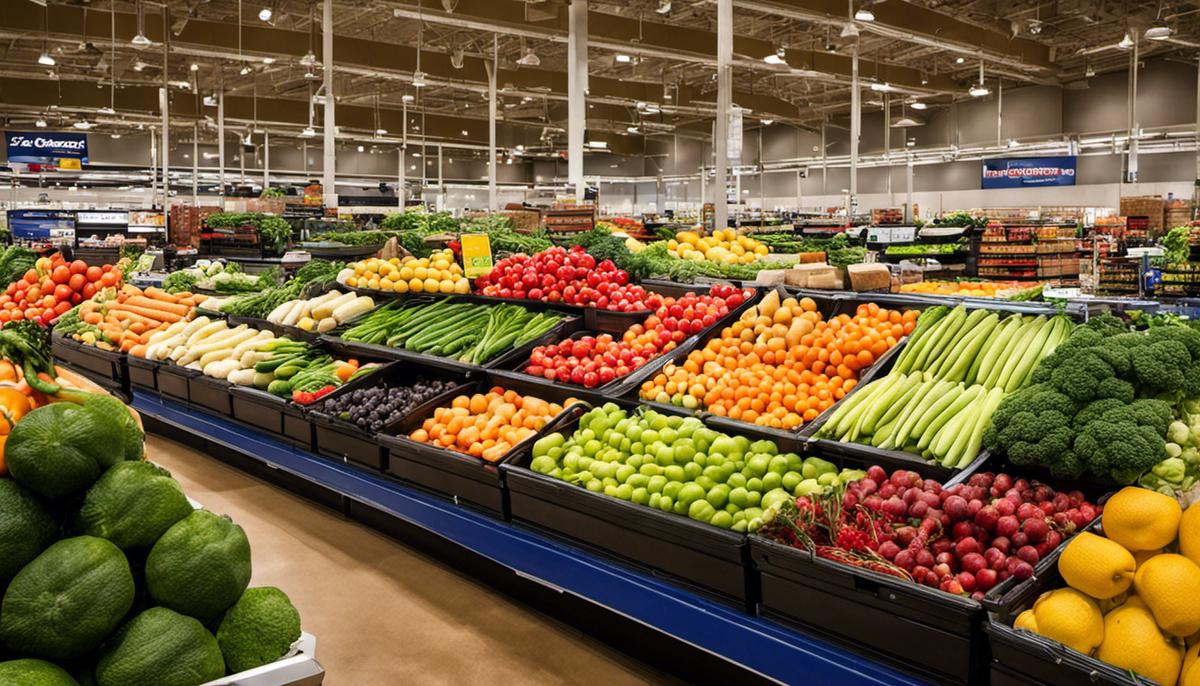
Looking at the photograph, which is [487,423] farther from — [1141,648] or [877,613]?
[1141,648]

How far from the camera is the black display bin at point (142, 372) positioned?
6.70 m

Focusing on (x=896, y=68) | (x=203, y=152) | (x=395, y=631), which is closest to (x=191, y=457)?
(x=395, y=631)

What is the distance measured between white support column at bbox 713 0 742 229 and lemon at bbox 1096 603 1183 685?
11.1m

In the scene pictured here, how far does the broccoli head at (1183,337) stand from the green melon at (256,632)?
8.91 ft

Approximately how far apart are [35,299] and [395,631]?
6566 millimetres

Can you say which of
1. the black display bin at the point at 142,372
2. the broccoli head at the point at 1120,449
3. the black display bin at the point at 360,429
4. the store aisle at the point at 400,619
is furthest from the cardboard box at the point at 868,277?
the black display bin at the point at 142,372

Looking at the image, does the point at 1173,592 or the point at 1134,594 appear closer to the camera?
the point at 1173,592

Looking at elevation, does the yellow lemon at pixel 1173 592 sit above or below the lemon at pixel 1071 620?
above

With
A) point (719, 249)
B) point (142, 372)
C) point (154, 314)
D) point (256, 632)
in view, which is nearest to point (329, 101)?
point (154, 314)

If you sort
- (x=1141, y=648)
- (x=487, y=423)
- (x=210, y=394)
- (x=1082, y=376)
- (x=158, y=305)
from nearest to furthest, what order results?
(x=1141, y=648) < (x=1082, y=376) < (x=487, y=423) < (x=210, y=394) < (x=158, y=305)

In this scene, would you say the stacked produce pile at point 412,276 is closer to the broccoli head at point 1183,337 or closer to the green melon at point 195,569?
the broccoli head at point 1183,337

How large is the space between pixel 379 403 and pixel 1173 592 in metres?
3.74

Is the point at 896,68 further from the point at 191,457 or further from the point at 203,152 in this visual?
the point at 203,152

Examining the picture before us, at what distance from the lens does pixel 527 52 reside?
16.0m
